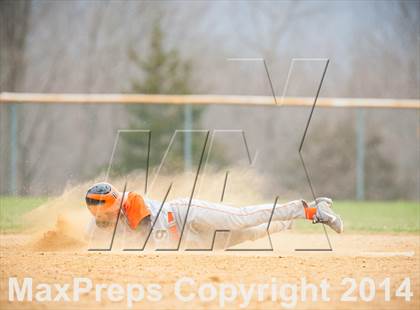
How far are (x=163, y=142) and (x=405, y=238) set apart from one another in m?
5.99

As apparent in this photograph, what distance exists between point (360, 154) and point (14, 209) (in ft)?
21.9

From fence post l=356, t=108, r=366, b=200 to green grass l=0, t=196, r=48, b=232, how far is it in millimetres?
6030

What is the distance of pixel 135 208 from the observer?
5.54m

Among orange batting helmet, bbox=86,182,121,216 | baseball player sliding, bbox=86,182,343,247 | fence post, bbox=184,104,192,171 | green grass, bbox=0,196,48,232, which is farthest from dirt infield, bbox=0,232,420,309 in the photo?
fence post, bbox=184,104,192,171

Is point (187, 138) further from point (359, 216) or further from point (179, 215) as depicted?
point (179, 215)

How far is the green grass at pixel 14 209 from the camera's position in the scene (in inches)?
323

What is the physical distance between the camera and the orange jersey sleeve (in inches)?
218

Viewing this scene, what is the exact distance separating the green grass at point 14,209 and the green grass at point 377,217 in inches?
139

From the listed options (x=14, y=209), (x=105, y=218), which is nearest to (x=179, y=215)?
(x=105, y=218)

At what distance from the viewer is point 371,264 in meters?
5.23

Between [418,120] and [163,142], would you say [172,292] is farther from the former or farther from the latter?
[418,120]

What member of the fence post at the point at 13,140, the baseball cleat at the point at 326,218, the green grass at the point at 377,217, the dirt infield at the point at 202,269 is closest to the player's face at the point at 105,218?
the dirt infield at the point at 202,269

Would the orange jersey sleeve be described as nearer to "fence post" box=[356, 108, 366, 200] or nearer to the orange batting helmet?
the orange batting helmet

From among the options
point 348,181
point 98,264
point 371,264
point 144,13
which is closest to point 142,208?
point 98,264
